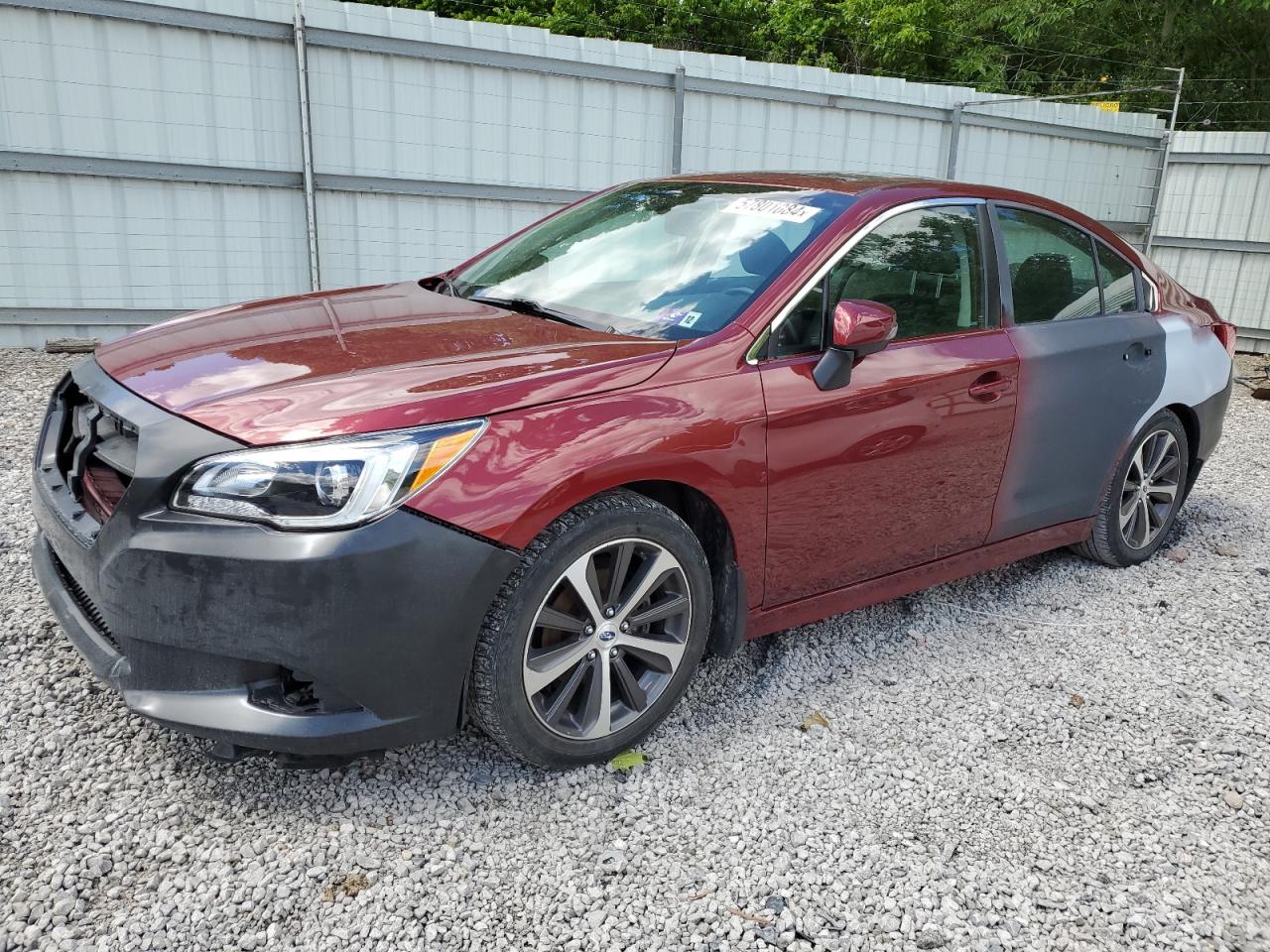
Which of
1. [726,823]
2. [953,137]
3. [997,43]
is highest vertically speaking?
[997,43]

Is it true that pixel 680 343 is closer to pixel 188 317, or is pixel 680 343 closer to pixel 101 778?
pixel 188 317

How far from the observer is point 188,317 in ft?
11.1

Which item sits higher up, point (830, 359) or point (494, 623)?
point (830, 359)

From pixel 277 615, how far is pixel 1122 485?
11.9ft

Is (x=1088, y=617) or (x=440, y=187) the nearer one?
(x=1088, y=617)

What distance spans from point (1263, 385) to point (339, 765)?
10.4 meters

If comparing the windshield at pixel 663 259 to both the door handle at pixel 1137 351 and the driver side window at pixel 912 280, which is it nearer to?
the driver side window at pixel 912 280

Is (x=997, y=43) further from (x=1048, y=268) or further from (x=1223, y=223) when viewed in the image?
(x=1048, y=268)

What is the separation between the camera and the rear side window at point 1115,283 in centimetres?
428

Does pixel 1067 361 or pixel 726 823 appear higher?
pixel 1067 361

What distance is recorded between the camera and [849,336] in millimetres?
3039

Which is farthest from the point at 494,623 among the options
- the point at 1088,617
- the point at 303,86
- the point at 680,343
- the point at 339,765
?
the point at 303,86

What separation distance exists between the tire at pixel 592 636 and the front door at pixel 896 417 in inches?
15.1

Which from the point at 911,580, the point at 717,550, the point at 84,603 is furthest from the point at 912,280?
the point at 84,603
